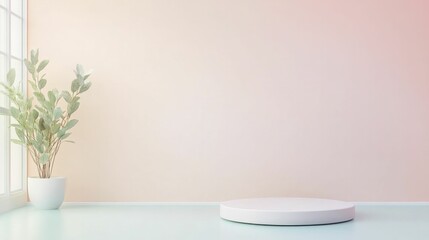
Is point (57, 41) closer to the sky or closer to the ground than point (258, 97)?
closer to the sky

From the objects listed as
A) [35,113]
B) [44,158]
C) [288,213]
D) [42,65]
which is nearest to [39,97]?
[35,113]

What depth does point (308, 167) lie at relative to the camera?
490 cm

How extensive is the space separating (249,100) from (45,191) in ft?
6.49

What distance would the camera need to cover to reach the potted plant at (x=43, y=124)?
4578mm

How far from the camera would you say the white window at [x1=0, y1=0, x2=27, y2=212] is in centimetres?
466

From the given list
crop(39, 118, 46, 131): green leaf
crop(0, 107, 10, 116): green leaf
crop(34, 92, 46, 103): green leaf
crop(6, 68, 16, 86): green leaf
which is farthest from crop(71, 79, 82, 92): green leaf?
crop(0, 107, 10, 116): green leaf

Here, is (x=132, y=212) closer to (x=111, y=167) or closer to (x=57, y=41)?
(x=111, y=167)

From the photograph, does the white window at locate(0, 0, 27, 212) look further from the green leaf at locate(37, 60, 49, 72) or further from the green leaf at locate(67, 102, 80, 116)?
the green leaf at locate(67, 102, 80, 116)

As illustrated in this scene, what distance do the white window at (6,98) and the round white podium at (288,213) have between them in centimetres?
199

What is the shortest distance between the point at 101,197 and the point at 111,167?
30 centimetres

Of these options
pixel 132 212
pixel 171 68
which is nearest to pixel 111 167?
pixel 132 212

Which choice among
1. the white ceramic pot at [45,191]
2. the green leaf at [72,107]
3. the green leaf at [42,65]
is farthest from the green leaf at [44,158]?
the green leaf at [42,65]

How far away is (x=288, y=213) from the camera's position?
3635 mm

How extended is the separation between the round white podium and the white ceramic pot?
1591 mm
